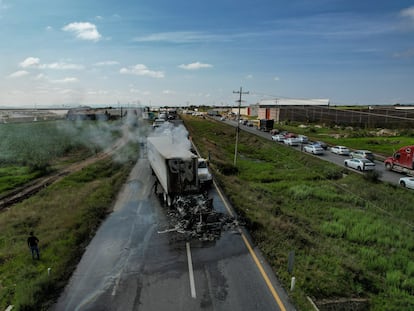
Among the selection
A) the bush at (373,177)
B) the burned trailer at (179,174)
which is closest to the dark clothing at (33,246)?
the burned trailer at (179,174)

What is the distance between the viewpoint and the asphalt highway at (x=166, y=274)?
29.6 ft

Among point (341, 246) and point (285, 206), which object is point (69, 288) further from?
point (285, 206)

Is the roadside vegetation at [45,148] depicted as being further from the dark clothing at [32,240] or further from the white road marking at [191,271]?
the white road marking at [191,271]

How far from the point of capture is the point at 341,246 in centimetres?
1385

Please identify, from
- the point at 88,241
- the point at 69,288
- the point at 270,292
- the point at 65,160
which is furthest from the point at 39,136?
the point at 270,292

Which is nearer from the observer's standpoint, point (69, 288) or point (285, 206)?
point (69, 288)

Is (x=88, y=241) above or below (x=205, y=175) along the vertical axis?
below

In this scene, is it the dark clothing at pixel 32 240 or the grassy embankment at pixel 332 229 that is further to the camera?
the dark clothing at pixel 32 240

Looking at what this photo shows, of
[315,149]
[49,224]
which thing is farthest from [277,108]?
[49,224]

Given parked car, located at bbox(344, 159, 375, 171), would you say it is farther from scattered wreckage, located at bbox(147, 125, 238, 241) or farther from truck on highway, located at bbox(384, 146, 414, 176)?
scattered wreckage, located at bbox(147, 125, 238, 241)

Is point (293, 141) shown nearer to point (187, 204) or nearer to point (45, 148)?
point (187, 204)

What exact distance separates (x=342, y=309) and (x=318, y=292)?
88cm

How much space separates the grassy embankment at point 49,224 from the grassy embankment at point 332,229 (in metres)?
9.02

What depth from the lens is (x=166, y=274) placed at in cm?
1070
